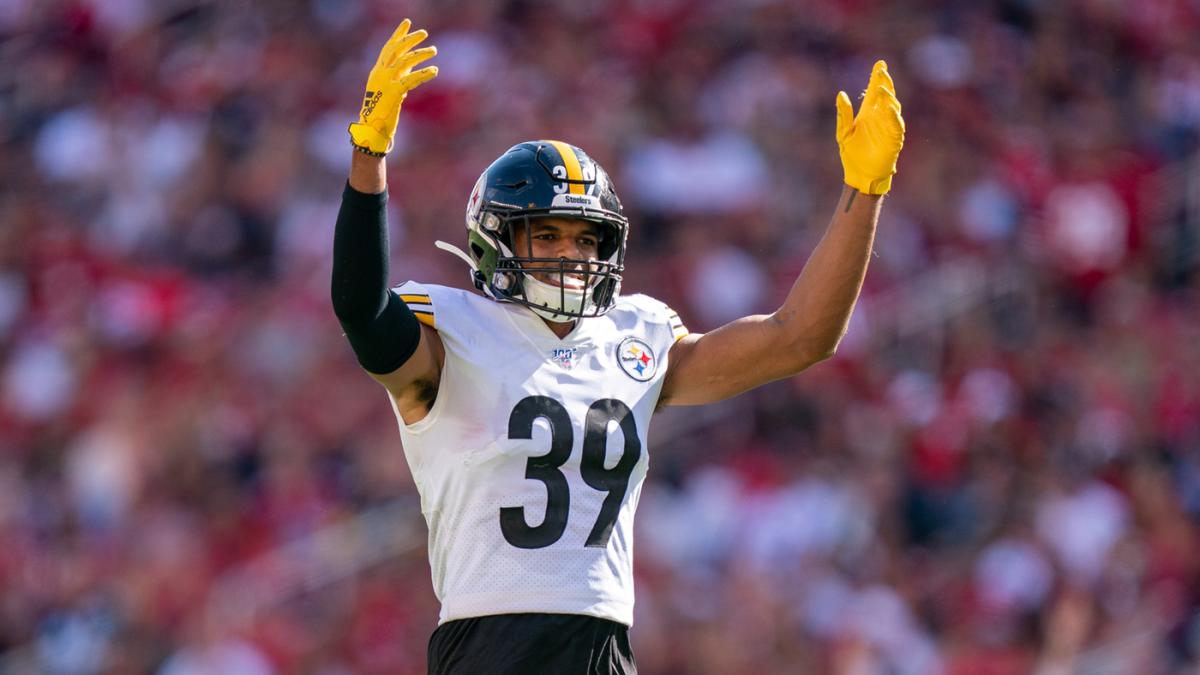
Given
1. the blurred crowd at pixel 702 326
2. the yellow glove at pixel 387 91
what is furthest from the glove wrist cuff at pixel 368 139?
the blurred crowd at pixel 702 326

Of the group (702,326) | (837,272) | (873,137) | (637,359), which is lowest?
(702,326)

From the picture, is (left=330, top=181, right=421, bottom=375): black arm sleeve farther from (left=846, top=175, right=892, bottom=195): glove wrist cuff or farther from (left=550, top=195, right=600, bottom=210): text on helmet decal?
(left=846, top=175, right=892, bottom=195): glove wrist cuff

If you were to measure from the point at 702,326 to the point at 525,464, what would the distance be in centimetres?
517

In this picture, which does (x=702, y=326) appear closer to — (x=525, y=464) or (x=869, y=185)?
(x=869, y=185)

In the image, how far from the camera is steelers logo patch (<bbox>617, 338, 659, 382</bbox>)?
3.18m

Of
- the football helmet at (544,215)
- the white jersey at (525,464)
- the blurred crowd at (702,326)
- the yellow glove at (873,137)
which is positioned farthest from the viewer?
the blurred crowd at (702,326)

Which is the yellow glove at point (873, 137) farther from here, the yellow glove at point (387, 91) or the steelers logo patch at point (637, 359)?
the yellow glove at point (387, 91)

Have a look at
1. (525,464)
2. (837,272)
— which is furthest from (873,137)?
(525,464)

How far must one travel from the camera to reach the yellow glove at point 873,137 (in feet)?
9.93

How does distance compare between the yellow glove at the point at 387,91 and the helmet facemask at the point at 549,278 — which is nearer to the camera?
the yellow glove at the point at 387,91

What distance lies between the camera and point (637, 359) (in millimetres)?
3215

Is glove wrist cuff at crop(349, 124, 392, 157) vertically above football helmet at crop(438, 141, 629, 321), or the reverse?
glove wrist cuff at crop(349, 124, 392, 157)

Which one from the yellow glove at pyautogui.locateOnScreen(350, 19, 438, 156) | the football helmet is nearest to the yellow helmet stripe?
the football helmet

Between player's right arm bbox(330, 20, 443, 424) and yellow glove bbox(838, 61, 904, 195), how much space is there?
0.95m
